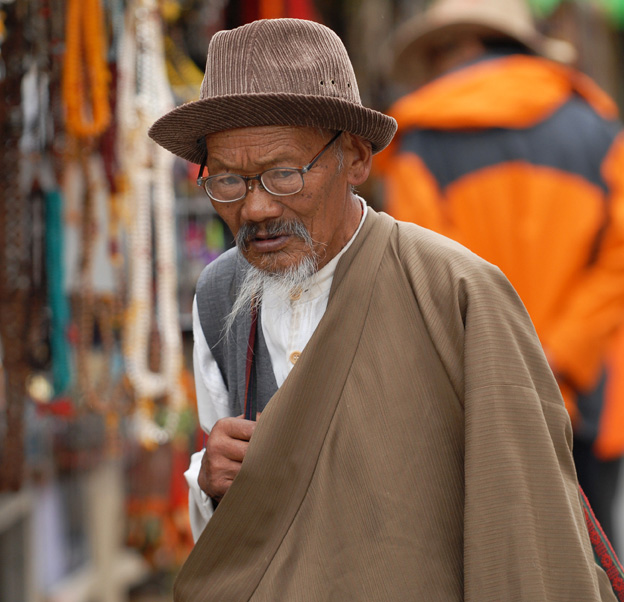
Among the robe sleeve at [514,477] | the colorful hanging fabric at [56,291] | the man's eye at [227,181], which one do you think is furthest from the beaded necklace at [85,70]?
the robe sleeve at [514,477]

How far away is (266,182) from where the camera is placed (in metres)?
1.57

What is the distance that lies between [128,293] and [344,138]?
1.13 metres

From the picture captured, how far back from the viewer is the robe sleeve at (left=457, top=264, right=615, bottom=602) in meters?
1.37

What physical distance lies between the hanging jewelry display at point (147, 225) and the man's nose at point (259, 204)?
2.86ft

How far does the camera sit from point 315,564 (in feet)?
4.88

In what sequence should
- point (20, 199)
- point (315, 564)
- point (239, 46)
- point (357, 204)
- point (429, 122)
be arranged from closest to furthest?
point (315, 564) < point (239, 46) < point (357, 204) < point (20, 199) < point (429, 122)

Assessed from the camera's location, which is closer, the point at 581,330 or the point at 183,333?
the point at 581,330

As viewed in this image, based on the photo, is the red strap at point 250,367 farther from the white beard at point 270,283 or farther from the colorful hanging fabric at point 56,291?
the colorful hanging fabric at point 56,291

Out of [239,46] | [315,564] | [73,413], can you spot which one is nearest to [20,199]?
[73,413]

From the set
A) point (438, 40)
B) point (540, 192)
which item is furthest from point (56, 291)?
point (438, 40)

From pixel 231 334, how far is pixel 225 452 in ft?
1.01

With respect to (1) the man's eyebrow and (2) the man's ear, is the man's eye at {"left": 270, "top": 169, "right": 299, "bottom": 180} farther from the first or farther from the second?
(2) the man's ear

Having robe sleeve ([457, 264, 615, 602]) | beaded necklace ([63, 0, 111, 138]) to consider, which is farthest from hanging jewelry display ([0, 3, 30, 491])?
robe sleeve ([457, 264, 615, 602])

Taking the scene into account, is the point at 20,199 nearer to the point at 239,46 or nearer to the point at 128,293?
the point at 128,293
